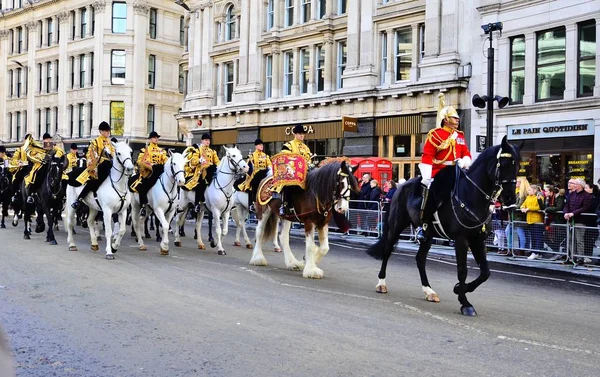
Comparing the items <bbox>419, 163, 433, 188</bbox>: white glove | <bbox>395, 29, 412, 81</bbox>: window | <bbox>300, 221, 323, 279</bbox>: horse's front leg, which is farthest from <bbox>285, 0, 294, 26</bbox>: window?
<bbox>419, 163, 433, 188</bbox>: white glove

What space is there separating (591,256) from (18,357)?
11798 mm

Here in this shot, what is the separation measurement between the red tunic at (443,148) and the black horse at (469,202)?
0.70 ft

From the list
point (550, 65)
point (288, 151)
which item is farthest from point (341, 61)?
point (288, 151)

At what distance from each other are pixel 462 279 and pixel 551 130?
17.3m

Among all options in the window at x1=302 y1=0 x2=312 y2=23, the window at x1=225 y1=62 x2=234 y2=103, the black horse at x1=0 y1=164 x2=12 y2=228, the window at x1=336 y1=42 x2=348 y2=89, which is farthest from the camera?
the window at x1=225 y1=62 x2=234 y2=103

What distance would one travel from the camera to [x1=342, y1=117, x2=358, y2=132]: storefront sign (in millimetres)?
31109

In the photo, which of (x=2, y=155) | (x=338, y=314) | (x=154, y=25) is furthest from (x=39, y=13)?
(x=338, y=314)

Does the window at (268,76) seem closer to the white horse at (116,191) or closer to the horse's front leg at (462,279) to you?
the white horse at (116,191)

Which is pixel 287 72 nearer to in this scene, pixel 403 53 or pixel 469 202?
pixel 403 53

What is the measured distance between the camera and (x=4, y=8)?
64.9m

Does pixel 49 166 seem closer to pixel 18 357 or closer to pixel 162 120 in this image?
pixel 18 357

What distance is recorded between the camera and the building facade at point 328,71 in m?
28.3

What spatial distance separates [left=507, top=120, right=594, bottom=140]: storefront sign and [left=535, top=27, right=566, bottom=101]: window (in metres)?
1.07

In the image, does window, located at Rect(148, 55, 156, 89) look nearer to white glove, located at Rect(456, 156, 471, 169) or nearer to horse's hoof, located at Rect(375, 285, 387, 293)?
horse's hoof, located at Rect(375, 285, 387, 293)
